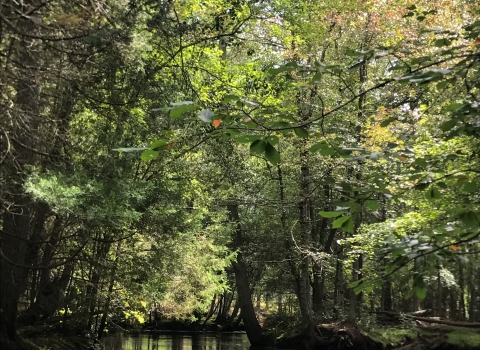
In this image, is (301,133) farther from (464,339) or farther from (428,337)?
(428,337)

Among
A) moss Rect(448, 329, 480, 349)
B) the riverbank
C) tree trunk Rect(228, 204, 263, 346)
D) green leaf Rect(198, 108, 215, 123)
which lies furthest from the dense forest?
tree trunk Rect(228, 204, 263, 346)

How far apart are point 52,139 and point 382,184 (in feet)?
19.1

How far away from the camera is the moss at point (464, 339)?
12.7 metres

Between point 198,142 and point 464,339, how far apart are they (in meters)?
12.6

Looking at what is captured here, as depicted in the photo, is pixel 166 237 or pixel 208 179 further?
pixel 208 179

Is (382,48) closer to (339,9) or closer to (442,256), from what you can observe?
(442,256)

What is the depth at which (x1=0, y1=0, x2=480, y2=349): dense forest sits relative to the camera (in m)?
1.99

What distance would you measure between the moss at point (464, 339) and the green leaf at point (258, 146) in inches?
Result: 540

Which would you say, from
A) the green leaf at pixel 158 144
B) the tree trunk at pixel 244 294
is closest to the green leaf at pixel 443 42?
the green leaf at pixel 158 144

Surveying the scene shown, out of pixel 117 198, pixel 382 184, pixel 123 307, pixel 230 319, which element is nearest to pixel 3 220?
pixel 117 198

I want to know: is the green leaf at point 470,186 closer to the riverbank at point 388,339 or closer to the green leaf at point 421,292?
the green leaf at point 421,292

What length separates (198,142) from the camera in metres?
3.89

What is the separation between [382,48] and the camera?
1981 mm

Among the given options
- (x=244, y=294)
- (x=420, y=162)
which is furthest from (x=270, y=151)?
(x=244, y=294)
